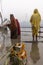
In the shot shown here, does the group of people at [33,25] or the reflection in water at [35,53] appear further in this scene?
the group of people at [33,25]

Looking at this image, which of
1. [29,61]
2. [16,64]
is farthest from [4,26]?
[16,64]

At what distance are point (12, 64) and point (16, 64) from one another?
170 mm

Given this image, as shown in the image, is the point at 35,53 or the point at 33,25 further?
the point at 33,25

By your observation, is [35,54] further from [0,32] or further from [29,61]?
[0,32]

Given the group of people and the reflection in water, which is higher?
the group of people

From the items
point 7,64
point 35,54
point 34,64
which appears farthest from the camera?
point 35,54

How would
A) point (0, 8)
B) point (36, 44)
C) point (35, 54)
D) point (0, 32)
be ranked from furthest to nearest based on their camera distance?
point (0, 8) → point (0, 32) → point (36, 44) → point (35, 54)

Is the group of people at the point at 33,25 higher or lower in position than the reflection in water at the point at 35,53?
higher

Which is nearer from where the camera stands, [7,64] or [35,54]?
[7,64]

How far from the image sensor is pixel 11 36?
1570 centimetres

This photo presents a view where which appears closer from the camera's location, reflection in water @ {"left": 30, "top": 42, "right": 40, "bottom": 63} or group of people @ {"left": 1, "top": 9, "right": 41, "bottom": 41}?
reflection in water @ {"left": 30, "top": 42, "right": 40, "bottom": 63}

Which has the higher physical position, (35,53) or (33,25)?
A: (33,25)

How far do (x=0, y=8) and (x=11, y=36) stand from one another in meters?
5.69

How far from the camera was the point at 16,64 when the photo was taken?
7582mm
